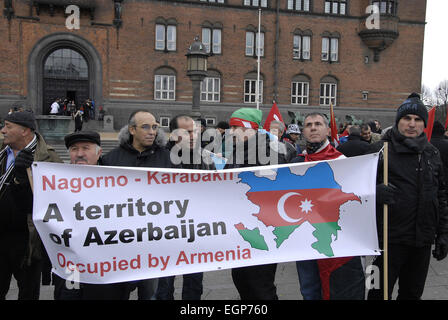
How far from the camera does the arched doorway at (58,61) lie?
→ 2791cm

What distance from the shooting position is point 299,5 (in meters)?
33.7

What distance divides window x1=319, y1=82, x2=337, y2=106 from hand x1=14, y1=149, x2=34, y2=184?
32993 millimetres

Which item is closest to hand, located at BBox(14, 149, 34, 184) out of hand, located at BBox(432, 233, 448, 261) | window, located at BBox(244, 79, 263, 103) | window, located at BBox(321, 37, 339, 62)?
hand, located at BBox(432, 233, 448, 261)

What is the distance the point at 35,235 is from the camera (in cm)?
365

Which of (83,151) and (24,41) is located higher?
(24,41)

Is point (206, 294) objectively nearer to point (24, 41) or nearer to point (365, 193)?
point (365, 193)

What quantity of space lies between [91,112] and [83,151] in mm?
26587

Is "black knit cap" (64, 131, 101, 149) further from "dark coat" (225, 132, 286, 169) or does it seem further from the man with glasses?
"dark coat" (225, 132, 286, 169)

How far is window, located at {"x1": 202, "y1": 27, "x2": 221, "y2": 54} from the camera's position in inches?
1235

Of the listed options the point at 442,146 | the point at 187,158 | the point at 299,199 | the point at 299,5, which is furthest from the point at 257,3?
the point at 299,199

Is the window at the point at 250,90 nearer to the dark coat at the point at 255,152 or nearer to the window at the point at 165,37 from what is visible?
the window at the point at 165,37

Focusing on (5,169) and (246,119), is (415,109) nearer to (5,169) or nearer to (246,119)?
(246,119)
